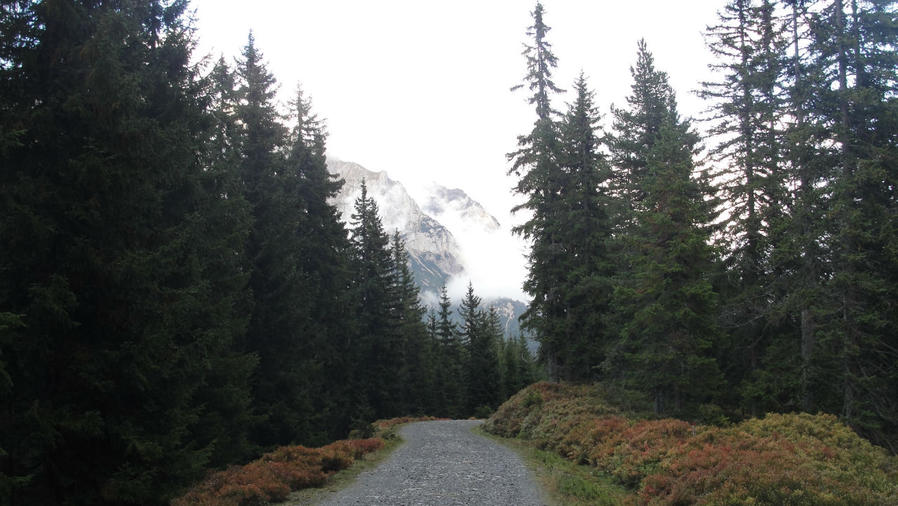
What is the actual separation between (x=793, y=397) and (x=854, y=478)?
10961 mm

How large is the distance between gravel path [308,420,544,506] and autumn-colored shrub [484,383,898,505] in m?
2.31

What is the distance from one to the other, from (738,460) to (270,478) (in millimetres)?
9871

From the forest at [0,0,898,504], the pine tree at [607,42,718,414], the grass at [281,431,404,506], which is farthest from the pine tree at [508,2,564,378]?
the grass at [281,431,404,506]

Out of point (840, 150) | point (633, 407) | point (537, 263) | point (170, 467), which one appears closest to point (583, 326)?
point (537, 263)

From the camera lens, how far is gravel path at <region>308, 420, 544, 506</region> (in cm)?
1089

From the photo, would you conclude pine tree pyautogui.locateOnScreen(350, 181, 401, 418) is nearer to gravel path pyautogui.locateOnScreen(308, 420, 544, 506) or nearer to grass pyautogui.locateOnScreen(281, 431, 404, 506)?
grass pyautogui.locateOnScreen(281, 431, 404, 506)

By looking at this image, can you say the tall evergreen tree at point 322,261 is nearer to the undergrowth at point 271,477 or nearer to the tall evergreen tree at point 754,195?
the undergrowth at point 271,477

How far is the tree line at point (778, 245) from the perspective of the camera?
16.2 meters

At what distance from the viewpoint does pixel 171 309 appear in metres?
9.22

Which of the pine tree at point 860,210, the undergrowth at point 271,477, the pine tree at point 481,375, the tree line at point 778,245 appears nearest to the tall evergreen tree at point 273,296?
the undergrowth at point 271,477

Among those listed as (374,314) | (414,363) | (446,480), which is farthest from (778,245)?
(414,363)

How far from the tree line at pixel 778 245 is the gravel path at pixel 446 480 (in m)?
6.46

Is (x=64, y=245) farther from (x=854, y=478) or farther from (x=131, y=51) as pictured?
(x=854, y=478)

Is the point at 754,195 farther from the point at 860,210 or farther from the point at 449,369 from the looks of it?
the point at 449,369
